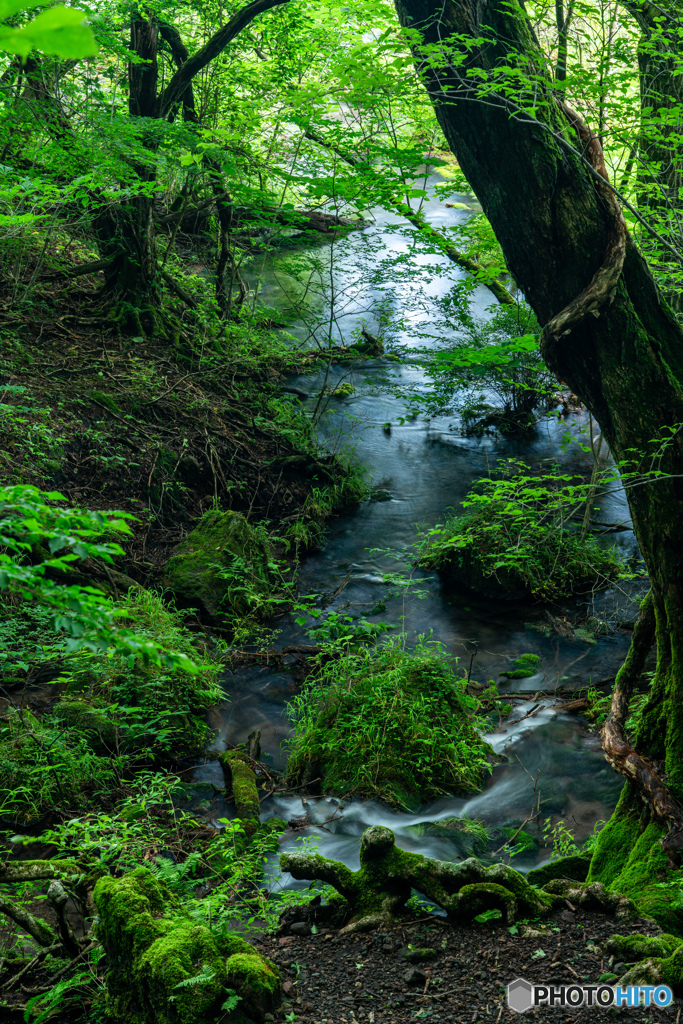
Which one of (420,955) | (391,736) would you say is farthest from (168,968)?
(391,736)

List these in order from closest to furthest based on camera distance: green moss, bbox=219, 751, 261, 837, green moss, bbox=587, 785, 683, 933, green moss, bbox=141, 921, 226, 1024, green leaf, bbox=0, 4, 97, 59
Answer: green leaf, bbox=0, 4, 97, 59 < green moss, bbox=141, 921, 226, 1024 < green moss, bbox=587, 785, 683, 933 < green moss, bbox=219, 751, 261, 837

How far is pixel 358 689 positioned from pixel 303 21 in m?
10.5

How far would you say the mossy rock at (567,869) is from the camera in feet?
13.3

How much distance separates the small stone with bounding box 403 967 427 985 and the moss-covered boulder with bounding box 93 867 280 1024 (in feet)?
1.80

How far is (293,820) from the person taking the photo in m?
5.31

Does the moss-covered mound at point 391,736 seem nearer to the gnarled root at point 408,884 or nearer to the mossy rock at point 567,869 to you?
the mossy rock at point 567,869

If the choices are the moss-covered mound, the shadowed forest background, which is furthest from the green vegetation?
the moss-covered mound

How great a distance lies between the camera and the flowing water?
5.46m

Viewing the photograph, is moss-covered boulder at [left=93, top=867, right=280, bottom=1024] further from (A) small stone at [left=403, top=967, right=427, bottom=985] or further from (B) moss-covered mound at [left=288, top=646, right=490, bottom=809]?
(B) moss-covered mound at [left=288, top=646, right=490, bottom=809]

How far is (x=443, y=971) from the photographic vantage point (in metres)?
2.94

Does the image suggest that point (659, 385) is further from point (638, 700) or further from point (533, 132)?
point (638, 700)

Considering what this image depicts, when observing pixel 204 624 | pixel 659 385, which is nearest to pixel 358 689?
pixel 204 624

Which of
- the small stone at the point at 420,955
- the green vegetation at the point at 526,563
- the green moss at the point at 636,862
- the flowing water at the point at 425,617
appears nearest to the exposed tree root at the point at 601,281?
the green moss at the point at 636,862

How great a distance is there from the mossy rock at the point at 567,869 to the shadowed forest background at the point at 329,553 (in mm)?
18
